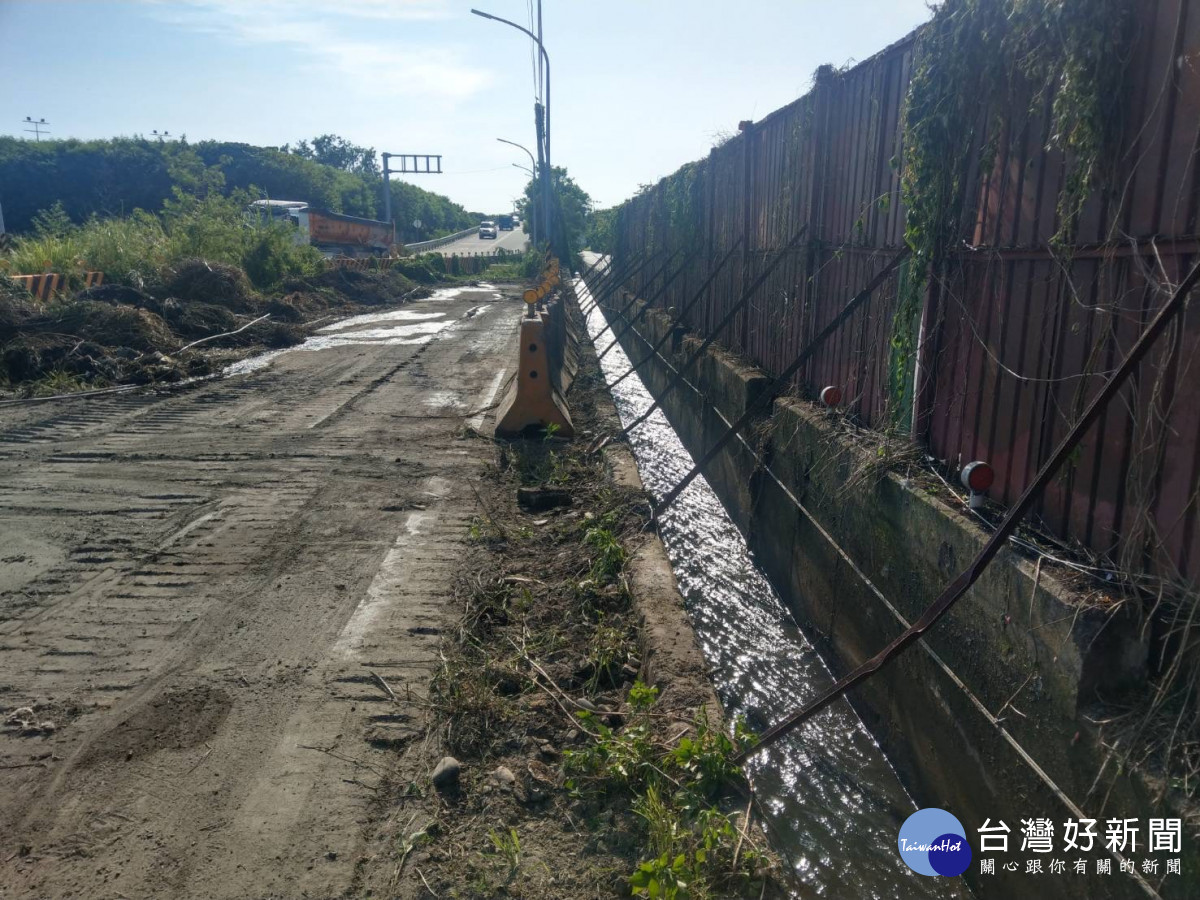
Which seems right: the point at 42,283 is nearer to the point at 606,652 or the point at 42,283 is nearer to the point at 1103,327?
the point at 606,652

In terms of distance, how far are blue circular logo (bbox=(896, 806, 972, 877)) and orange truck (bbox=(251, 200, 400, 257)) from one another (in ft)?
170

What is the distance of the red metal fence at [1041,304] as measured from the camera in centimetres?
293

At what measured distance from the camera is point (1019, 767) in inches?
129

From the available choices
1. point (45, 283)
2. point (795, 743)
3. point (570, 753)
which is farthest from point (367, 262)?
point (570, 753)

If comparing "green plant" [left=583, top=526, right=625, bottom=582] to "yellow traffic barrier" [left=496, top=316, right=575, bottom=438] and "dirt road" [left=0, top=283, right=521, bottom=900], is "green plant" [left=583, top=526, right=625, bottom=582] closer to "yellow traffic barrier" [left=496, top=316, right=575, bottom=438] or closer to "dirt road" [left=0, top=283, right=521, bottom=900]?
"dirt road" [left=0, top=283, right=521, bottom=900]

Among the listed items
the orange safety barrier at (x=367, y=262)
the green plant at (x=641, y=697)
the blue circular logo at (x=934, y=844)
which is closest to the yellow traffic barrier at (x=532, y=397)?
the green plant at (x=641, y=697)

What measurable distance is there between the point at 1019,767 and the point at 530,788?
6.31 ft

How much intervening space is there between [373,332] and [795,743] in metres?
18.1

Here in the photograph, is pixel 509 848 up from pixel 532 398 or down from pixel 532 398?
down

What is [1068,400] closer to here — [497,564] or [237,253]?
[497,564]

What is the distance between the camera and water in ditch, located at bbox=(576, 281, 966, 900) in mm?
3754

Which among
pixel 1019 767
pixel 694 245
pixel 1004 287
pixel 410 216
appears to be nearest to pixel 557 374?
pixel 694 245

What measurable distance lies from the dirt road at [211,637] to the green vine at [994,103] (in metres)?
3.53

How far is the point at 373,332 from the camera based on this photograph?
826 inches
